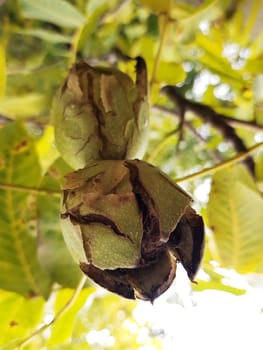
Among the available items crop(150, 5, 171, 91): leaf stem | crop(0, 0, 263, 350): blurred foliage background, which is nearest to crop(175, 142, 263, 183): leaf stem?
crop(0, 0, 263, 350): blurred foliage background

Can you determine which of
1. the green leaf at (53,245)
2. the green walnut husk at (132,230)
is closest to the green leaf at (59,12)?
the green leaf at (53,245)

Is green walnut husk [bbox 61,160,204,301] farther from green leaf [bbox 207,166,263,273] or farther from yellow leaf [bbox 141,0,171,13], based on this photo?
yellow leaf [bbox 141,0,171,13]

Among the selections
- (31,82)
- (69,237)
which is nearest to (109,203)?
(69,237)

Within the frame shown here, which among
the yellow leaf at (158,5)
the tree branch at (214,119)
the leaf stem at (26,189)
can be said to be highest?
the yellow leaf at (158,5)

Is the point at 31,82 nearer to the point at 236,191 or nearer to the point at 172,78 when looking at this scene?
the point at 172,78

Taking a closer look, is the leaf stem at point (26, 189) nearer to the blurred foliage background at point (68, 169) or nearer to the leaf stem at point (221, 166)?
the blurred foliage background at point (68, 169)

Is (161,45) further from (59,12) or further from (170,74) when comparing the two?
(59,12)
